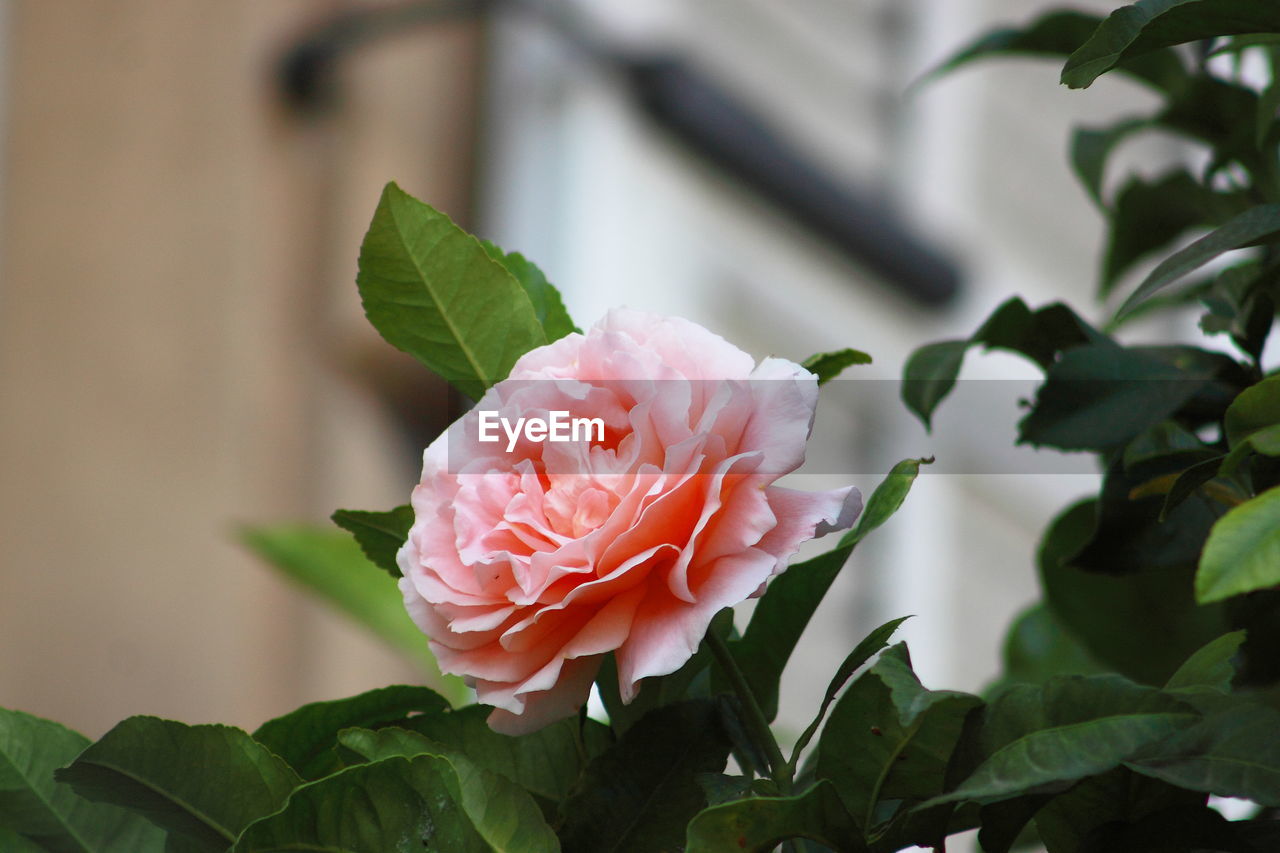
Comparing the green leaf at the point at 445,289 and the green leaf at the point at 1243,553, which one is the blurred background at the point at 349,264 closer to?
the green leaf at the point at 445,289

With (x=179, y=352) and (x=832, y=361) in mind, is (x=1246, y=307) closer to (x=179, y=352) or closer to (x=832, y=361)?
(x=832, y=361)

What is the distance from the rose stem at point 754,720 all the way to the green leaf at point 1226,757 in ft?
0.20

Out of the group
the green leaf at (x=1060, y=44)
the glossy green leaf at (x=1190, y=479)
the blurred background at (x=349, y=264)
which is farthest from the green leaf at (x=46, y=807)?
the blurred background at (x=349, y=264)

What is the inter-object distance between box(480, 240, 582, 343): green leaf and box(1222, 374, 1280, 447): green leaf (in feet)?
0.45

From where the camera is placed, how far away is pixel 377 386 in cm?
156

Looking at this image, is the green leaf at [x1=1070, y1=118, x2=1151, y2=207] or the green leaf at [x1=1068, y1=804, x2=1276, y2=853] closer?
the green leaf at [x1=1068, y1=804, x2=1276, y2=853]

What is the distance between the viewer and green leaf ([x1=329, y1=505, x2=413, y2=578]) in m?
0.26

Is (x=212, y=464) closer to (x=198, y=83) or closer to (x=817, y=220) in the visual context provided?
(x=198, y=83)

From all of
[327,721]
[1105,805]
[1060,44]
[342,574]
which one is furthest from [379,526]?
[342,574]

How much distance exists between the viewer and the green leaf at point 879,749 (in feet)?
0.77

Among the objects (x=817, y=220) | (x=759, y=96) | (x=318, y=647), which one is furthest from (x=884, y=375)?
(x=318, y=647)

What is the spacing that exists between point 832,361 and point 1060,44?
0.70 ft

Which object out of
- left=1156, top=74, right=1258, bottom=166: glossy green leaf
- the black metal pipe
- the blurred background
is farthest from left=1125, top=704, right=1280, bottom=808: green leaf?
the black metal pipe

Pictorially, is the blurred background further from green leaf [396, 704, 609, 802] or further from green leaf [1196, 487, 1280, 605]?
green leaf [1196, 487, 1280, 605]
